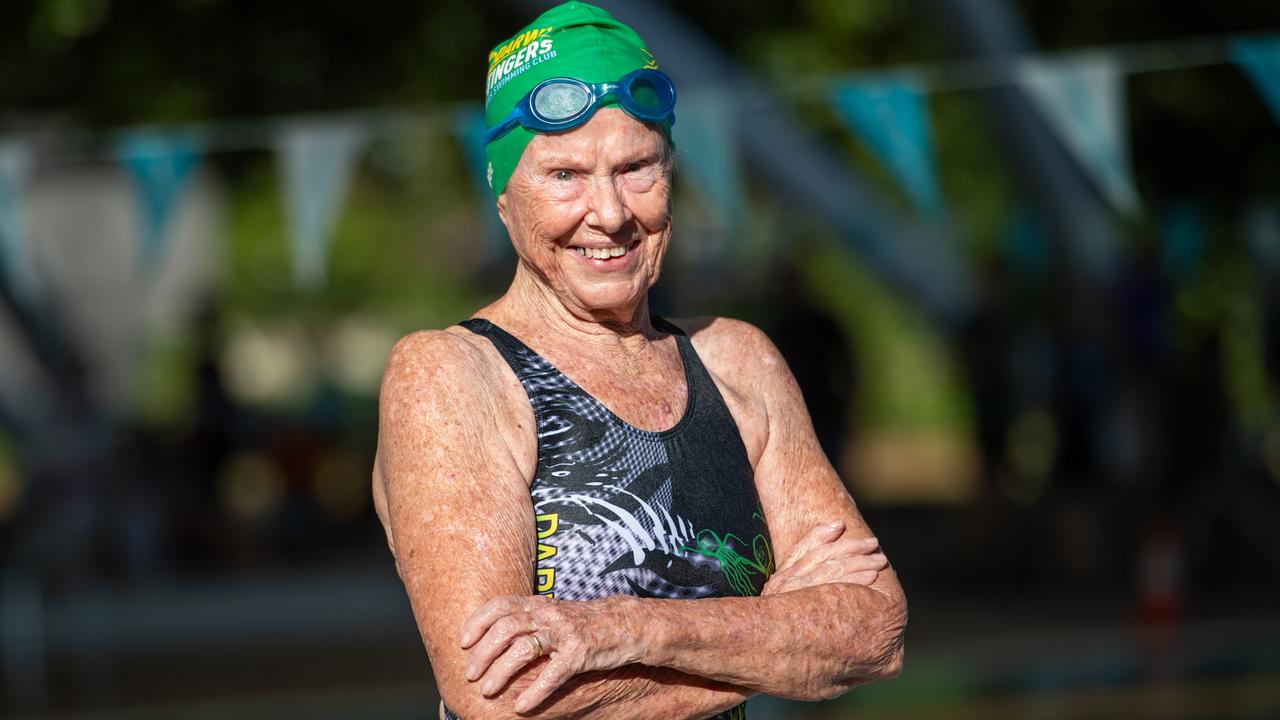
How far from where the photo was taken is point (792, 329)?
10.5m

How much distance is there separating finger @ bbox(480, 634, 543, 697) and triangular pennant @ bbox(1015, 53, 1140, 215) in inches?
240

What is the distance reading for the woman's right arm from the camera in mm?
1914

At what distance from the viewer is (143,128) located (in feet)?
44.1

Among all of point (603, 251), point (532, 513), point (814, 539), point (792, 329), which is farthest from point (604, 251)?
point (792, 329)

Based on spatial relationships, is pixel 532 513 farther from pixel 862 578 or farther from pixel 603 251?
pixel 862 578

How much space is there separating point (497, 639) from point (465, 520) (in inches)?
6.8

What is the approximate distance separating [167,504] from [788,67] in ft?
27.9

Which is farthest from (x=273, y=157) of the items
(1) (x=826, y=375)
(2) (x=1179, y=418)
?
(2) (x=1179, y=418)

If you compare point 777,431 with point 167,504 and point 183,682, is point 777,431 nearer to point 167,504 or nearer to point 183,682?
point 183,682

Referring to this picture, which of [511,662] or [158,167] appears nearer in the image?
[511,662]

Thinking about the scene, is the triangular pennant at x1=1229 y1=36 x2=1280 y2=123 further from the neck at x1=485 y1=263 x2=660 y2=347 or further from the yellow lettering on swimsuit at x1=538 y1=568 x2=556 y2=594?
the yellow lettering on swimsuit at x1=538 y1=568 x2=556 y2=594

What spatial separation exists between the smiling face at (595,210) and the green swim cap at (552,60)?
0.12 feet

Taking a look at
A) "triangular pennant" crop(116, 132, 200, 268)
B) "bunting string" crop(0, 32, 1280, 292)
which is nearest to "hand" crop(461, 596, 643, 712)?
"bunting string" crop(0, 32, 1280, 292)

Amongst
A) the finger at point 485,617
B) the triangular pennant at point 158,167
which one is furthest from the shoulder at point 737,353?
the triangular pennant at point 158,167
